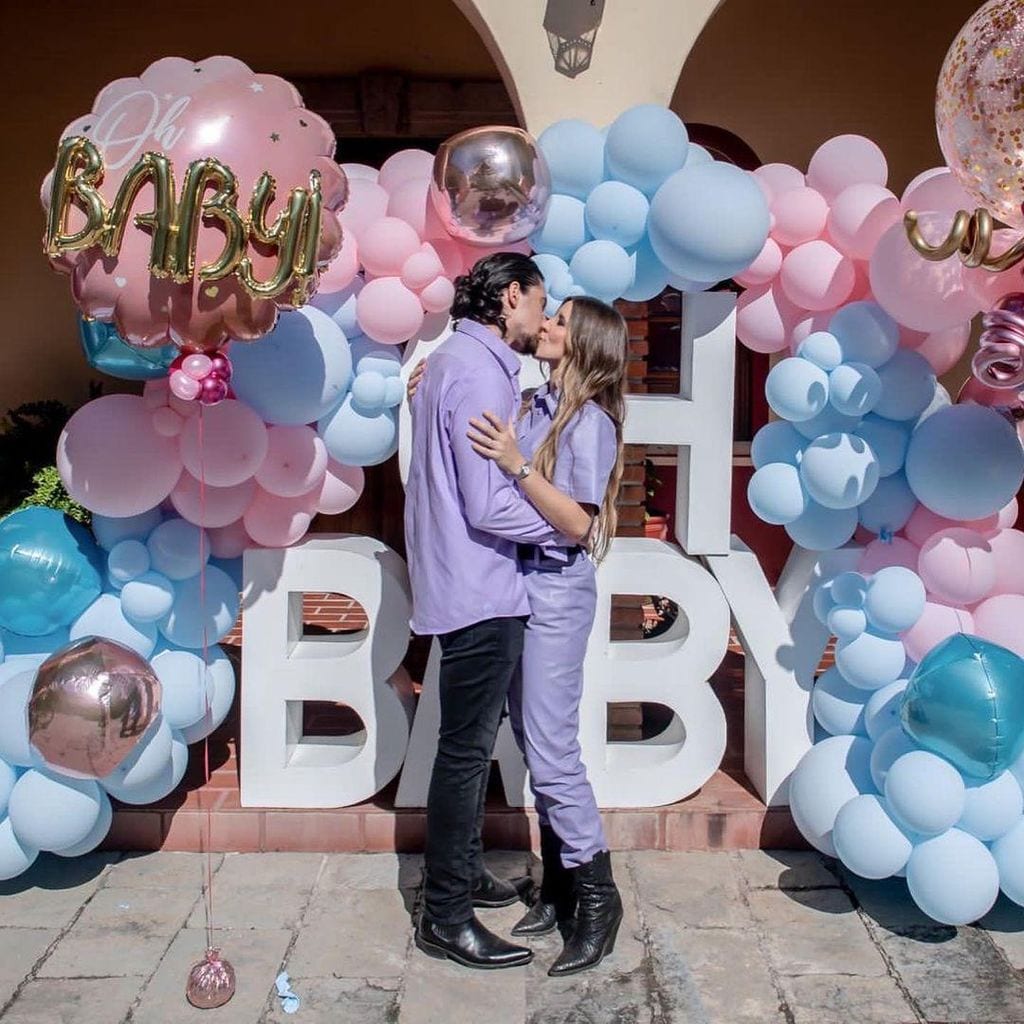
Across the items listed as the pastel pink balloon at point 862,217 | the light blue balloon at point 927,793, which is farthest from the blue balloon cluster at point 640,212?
the light blue balloon at point 927,793

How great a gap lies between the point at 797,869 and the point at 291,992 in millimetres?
1508

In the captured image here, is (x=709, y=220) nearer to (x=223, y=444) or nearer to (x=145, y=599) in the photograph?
(x=223, y=444)

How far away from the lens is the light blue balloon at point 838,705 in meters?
3.45

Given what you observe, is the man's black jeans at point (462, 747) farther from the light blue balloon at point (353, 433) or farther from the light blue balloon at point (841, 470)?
the light blue balloon at point (841, 470)

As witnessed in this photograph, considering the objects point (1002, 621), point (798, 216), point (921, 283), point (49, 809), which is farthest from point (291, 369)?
point (1002, 621)

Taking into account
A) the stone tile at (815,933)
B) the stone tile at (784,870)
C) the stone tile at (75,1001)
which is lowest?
the stone tile at (75,1001)

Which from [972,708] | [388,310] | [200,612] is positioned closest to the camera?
[972,708]

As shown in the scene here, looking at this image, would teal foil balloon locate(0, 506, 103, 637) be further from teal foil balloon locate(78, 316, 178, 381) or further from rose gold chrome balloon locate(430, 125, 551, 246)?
rose gold chrome balloon locate(430, 125, 551, 246)

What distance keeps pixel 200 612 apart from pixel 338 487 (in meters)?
0.54

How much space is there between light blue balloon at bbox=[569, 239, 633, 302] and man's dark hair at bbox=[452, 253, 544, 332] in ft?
1.40

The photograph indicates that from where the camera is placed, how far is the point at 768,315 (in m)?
3.57

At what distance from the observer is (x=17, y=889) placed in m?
3.44

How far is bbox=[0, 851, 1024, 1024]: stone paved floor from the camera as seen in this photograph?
288 cm

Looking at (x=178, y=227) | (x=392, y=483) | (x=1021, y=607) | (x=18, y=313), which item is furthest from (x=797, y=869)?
(x=18, y=313)
